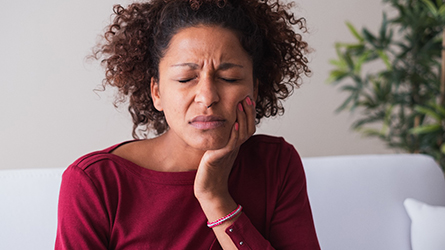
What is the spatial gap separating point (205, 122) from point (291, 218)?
1.39 feet

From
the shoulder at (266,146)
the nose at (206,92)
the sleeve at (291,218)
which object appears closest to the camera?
the nose at (206,92)

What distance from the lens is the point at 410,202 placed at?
1.64m

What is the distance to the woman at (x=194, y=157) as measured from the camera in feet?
3.46

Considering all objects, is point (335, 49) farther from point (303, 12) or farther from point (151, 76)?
point (151, 76)

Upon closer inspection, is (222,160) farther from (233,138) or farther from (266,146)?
(266,146)

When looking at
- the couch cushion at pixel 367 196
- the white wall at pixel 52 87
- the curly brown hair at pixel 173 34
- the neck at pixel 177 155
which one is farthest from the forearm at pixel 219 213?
the white wall at pixel 52 87

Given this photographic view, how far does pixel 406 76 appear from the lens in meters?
2.70

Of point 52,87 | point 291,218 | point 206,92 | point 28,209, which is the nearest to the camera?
point 206,92

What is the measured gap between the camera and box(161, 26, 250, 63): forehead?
104 cm

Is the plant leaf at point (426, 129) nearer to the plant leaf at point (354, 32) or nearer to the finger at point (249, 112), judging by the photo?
the plant leaf at point (354, 32)

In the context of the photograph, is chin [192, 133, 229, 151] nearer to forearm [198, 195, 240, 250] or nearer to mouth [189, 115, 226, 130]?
mouth [189, 115, 226, 130]

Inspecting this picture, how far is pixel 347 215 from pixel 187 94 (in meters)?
0.90

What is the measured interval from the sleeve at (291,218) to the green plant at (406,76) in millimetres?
1576

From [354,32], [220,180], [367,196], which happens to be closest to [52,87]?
[220,180]
